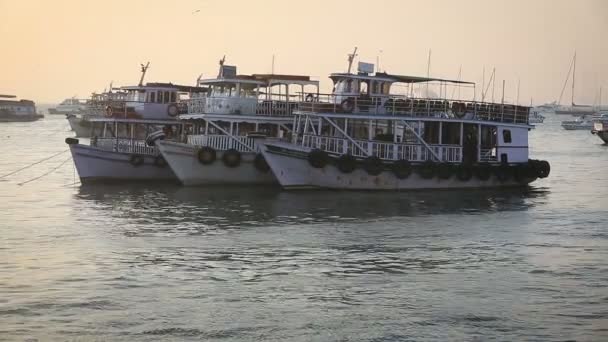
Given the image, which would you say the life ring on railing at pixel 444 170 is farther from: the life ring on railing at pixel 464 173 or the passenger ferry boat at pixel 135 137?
the passenger ferry boat at pixel 135 137

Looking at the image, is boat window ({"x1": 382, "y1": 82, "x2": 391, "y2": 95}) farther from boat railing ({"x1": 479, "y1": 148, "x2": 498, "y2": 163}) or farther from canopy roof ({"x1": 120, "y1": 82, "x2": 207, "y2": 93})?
canopy roof ({"x1": 120, "y1": 82, "x2": 207, "y2": 93})

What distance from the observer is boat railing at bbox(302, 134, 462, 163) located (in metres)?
37.2

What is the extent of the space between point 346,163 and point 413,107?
165 inches

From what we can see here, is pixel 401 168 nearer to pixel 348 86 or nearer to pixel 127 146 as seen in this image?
pixel 348 86

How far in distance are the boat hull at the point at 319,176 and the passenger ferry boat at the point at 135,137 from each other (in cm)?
730

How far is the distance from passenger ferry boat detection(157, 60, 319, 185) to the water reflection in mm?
753

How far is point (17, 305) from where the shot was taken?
57.0ft

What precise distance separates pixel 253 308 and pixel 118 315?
2497 mm

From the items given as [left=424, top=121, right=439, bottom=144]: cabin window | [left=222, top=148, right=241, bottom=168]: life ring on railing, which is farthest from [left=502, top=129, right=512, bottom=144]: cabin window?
[left=222, top=148, right=241, bottom=168]: life ring on railing

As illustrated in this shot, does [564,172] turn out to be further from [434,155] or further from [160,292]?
[160,292]

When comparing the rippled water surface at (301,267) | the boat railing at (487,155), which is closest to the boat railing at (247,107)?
the rippled water surface at (301,267)

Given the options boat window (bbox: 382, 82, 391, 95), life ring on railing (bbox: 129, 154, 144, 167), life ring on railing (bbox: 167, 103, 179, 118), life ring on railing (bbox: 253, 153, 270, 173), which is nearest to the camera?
life ring on railing (bbox: 253, 153, 270, 173)

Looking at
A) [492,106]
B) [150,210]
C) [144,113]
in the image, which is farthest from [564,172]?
[150,210]

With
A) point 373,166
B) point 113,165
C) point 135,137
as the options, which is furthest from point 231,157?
point 135,137
